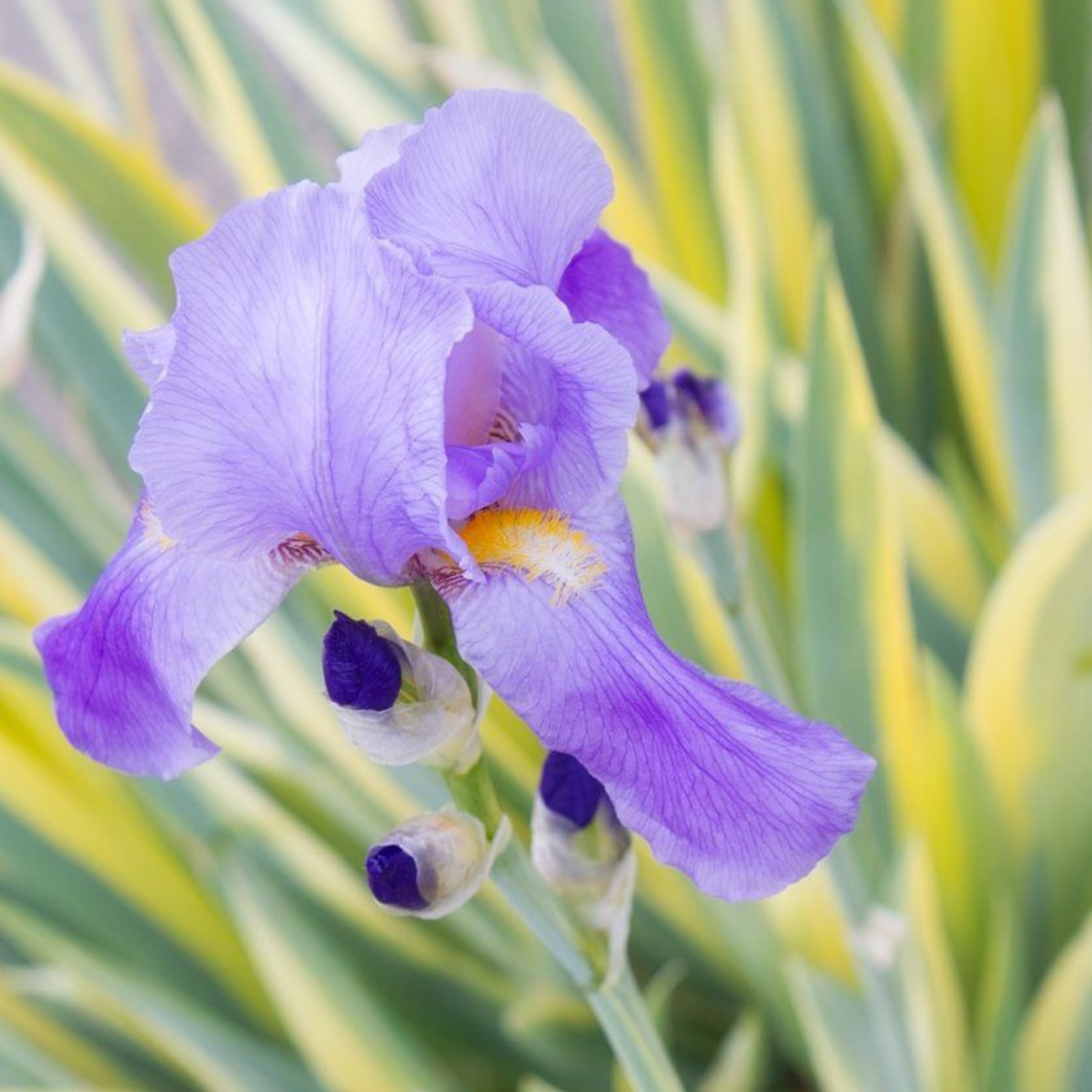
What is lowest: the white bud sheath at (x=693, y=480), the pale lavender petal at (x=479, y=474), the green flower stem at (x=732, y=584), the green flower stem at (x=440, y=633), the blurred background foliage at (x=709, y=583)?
the blurred background foliage at (x=709, y=583)

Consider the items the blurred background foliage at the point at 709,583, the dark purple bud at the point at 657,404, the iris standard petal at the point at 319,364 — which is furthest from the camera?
the blurred background foliage at the point at 709,583

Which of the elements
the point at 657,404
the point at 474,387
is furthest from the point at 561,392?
the point at 657,404

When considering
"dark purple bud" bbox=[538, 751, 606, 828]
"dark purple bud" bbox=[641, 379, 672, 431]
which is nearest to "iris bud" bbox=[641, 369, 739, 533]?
"dark purple bud" bbox=[641, 379, 672, 431]

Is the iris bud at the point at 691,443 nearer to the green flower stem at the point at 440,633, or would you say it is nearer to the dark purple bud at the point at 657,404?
the dark purple bud at the point at 657,404

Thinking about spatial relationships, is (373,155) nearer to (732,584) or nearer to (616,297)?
(616,297)

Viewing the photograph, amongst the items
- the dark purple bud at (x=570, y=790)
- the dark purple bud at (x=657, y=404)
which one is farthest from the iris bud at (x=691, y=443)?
the dark purple bud at (x=570, y=790)

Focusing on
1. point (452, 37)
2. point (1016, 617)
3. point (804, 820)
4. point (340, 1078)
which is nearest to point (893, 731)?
point (1016, 617)

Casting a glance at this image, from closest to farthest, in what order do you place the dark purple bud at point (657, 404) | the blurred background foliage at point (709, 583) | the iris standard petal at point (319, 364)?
the iris standard petal at point (319, 364) < the dark purple bud at point (657, 404) < the blurred background foliage at point (709, 583)
